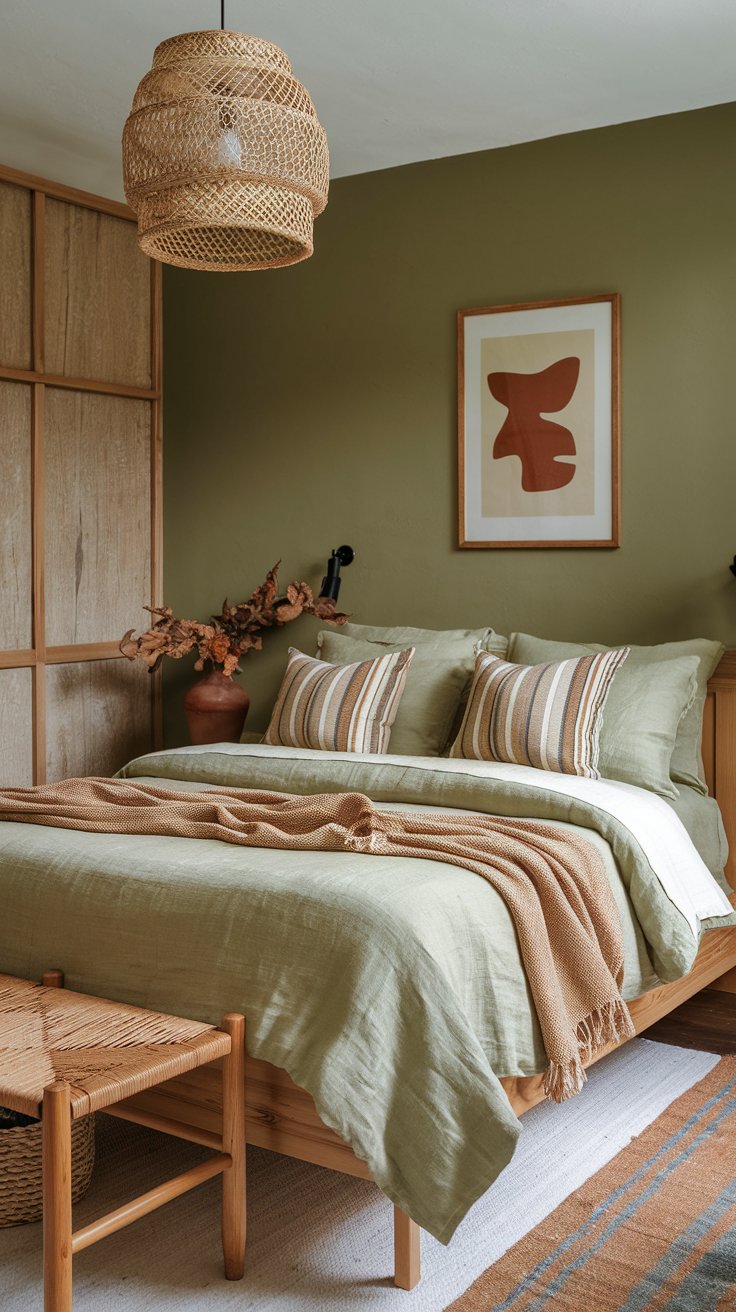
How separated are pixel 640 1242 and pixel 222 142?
2220mm

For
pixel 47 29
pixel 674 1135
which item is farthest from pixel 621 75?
pixel 674 1135

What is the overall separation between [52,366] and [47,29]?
4.45 feet

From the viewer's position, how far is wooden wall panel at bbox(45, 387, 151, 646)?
465cm

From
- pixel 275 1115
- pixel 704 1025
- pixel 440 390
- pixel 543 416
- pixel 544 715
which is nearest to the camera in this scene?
pixel 275 1115

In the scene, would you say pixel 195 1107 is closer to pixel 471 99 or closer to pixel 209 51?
pixel 209 51

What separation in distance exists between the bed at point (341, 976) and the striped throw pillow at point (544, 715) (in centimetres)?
48

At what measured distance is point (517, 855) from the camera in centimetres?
254

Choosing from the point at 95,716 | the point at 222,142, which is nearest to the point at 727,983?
the point at 95,716

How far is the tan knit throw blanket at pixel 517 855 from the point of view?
7.84ft

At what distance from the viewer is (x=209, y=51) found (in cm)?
244

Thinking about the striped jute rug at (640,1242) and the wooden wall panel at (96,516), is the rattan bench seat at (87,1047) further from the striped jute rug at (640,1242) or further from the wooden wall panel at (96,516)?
the wooden wall panel at (96,516)

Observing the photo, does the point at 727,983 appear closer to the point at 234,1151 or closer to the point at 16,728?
the point at 234,1151

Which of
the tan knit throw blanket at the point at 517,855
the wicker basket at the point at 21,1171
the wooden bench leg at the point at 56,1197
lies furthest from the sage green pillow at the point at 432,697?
the wooden bench leg at the point at 56,1197

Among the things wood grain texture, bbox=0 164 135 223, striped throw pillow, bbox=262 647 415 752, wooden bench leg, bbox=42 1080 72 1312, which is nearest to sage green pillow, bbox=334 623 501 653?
striped throw pillow, bbox=262 647 415 752
